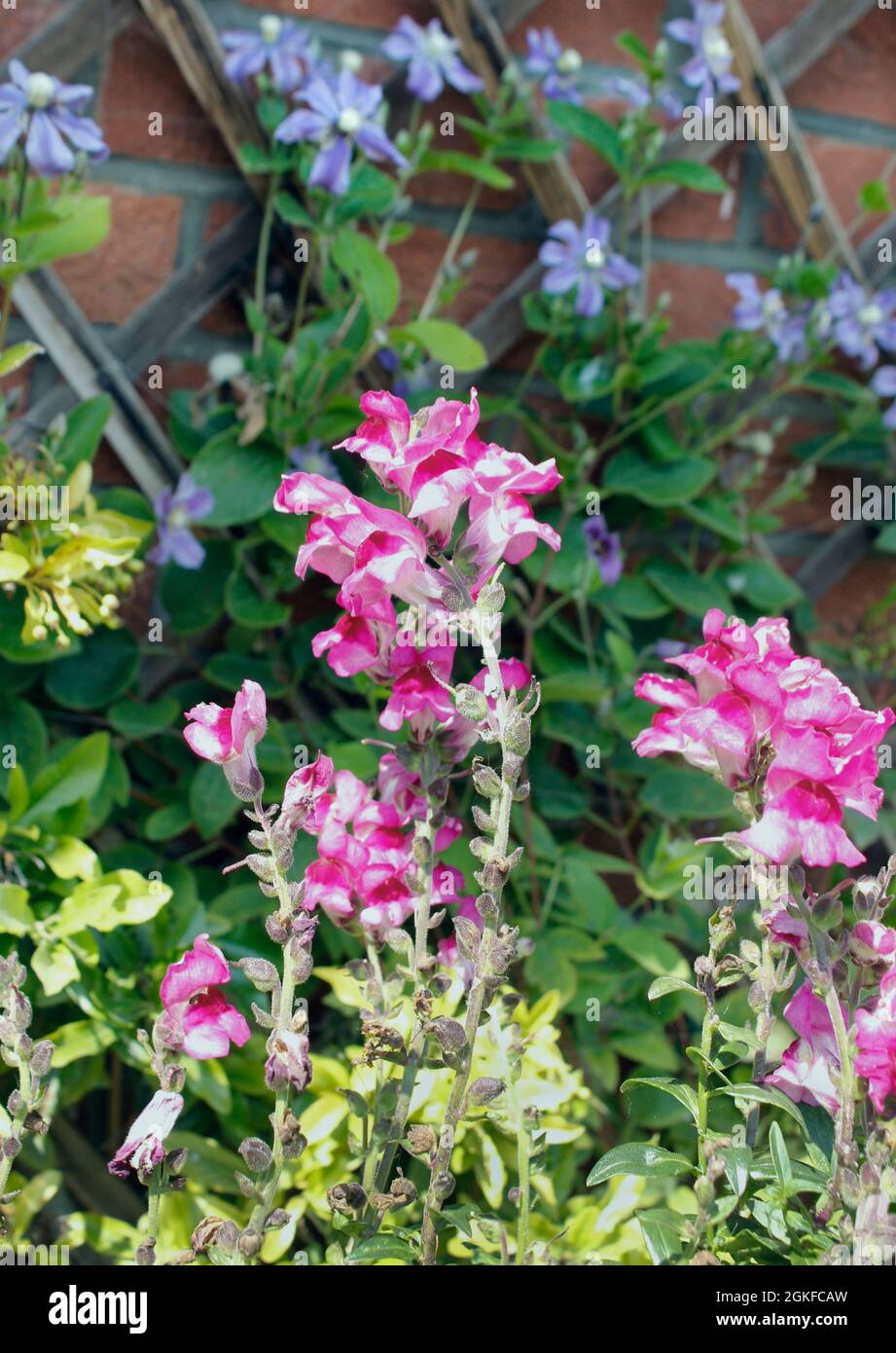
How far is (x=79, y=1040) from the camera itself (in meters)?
0.99

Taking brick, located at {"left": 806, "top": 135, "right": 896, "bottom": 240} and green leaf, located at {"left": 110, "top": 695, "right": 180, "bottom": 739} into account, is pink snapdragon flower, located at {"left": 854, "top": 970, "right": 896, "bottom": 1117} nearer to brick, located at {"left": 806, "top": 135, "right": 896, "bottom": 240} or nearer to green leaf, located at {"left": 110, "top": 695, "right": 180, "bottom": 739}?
green leaf, located at {"left": 110, "top": 695, "right": 180, "bottom": 739}

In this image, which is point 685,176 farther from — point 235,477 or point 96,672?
point 96,672

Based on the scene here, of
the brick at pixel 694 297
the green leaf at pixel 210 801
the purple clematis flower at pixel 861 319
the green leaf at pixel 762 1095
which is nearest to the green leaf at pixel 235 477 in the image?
the green leaf at pixel 210 801

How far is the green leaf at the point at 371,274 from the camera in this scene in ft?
4.10

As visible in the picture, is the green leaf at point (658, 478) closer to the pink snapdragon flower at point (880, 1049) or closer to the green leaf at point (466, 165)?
the green leaf at point (466, 165)

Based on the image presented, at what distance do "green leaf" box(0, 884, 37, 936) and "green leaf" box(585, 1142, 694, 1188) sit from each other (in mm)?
512

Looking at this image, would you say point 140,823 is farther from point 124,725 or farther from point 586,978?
point 586,978

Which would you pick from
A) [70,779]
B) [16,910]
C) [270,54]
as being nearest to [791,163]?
[270,54]

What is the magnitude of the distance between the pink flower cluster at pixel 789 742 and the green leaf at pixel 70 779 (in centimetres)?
62

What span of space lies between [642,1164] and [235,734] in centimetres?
28

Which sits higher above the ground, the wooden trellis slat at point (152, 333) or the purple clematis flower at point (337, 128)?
the purple clematis flower at point (337, 128)

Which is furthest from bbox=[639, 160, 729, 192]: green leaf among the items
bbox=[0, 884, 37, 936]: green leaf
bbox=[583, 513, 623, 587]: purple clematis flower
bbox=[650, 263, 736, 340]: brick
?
bbox=[0, 884, 37, 936]: green leaf

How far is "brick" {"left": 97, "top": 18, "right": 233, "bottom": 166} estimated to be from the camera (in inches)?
Answer: 53.2

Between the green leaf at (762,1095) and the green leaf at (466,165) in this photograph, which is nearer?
the green leaf at (762,1095)
